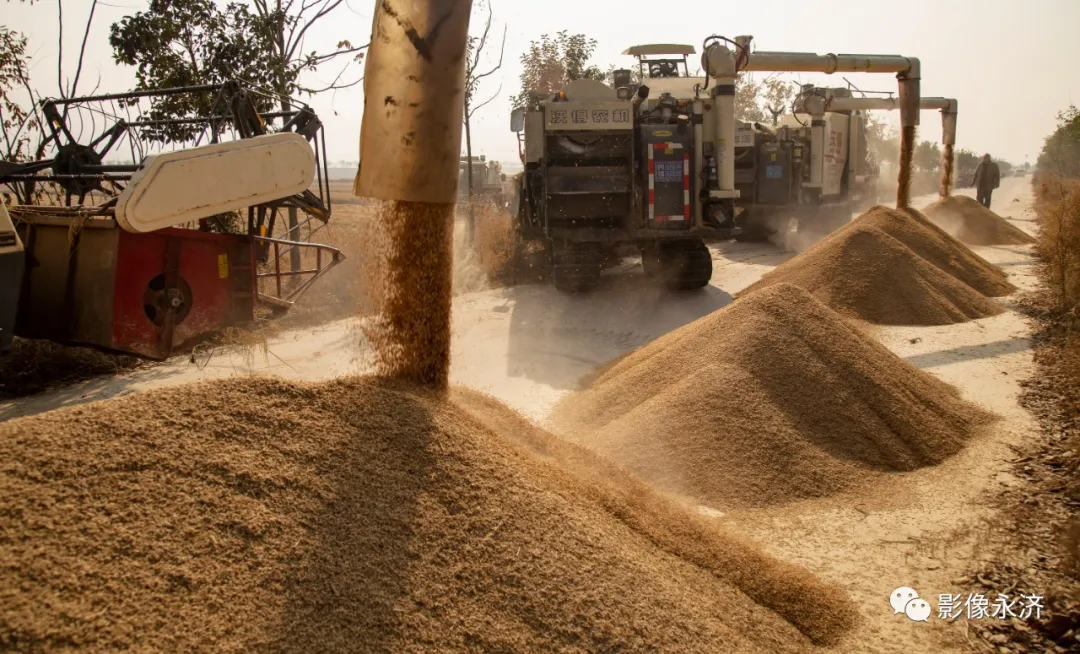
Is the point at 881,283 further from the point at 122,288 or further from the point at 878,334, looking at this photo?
the point at 122,288

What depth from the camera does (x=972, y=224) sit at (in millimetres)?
15242

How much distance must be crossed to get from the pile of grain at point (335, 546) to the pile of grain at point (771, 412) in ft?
3.70

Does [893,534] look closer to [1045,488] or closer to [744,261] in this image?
[1045,488]

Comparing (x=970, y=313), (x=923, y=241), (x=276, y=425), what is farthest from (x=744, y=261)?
(x=276, y=425)

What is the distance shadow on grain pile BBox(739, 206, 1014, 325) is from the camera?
771cm

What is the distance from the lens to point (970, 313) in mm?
8133

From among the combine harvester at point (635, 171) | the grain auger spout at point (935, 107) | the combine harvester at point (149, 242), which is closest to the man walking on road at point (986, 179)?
the grain auger spout at point (935, 107)

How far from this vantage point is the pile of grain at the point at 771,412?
164 inches

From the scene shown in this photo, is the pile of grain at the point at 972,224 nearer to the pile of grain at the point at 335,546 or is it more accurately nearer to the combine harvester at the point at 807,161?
the combine harvester at the point at 807,161

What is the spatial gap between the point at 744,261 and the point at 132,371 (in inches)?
357

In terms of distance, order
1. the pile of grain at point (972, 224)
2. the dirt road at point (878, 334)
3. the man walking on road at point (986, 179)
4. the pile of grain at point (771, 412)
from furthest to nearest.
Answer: the man walking on road at point (986, 179), the pile of grain at point (972, 224), the pile of grain at point (771, 412), the dirt road at point (878, 334)

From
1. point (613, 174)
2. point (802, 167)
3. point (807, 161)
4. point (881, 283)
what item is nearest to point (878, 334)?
point (881, 283)

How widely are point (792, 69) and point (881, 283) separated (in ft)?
13.1

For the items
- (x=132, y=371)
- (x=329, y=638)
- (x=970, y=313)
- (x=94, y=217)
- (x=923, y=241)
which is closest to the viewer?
(x=329, y=638)
